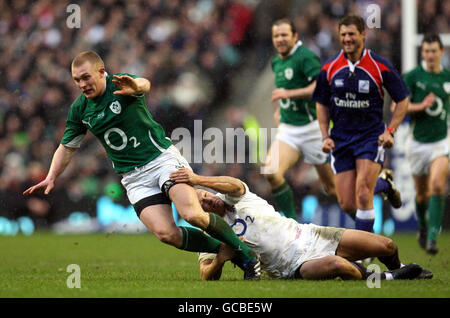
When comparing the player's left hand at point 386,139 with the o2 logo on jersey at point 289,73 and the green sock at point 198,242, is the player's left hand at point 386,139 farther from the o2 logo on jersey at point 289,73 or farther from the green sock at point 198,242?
the o2 logo on jersey at point 289,73

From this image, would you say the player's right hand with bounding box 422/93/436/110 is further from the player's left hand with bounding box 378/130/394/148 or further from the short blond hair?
the short blond hair

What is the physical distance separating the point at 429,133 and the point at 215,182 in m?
5.44

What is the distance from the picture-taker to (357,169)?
304 inches

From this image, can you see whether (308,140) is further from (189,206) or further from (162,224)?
(189,206)

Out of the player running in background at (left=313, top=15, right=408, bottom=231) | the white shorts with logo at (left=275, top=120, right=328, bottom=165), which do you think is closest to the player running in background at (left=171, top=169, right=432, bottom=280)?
the player running in background at (left=313, top=15, right=408, bottom=231)

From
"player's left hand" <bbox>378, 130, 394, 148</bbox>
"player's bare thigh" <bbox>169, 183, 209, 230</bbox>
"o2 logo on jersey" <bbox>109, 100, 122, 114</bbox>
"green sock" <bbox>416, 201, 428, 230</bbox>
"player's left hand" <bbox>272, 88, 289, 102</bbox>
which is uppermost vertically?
"o2 logo on jersey" <bbox>109, 100, 122, 114</bbox>

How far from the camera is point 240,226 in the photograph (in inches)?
249

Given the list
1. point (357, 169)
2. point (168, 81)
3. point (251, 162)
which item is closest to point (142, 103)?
point (357, 169)

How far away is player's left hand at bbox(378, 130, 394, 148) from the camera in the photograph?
7.39m

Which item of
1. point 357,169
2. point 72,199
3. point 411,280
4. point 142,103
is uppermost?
point 142,103
